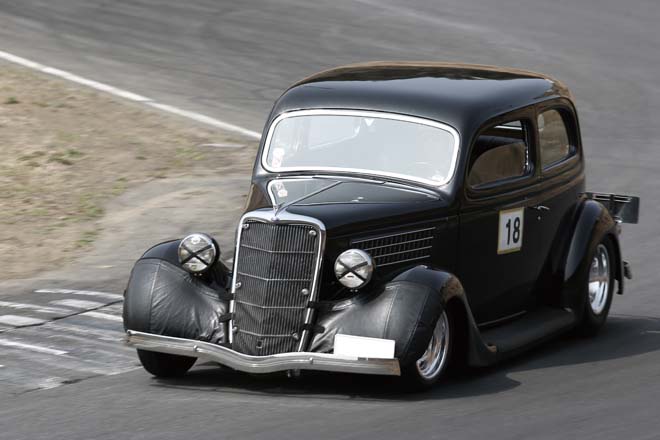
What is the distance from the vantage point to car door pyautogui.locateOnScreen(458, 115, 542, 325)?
349 inches

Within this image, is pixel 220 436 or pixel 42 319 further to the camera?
pixel 42 319

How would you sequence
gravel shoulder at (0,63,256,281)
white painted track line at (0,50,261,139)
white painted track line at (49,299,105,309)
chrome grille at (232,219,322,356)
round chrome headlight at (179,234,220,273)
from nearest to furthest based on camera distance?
chrome grille at (232,219,322,356)
round chrome headlight at (179,234,220,273)
white painted track line at (49,299,105,309)
gravel shoulder at (0,63,256,281)
white painted track line at (0,50,261,139)

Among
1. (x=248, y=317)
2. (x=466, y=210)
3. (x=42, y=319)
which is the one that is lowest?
(x=42, y=319)

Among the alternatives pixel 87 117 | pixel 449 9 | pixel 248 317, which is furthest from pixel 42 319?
pixel 449 9

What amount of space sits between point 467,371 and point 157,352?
1.97 metres

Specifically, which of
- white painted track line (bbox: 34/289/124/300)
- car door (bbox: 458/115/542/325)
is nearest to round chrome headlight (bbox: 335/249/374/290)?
car door (bbox: 458/115/542/325)

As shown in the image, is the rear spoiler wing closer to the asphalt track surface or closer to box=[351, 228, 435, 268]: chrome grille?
the asphalt track surface

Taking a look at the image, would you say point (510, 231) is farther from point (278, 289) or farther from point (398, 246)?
point (278, 289)

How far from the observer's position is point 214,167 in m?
15.6

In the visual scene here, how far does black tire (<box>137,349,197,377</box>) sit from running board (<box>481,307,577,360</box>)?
1.91 metres

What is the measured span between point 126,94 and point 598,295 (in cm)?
1030

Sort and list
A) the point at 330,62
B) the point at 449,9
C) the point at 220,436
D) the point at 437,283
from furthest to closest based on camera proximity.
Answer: the point at 449,9 → the point at 330,62 → the point at 437,283 → the point at 220,436

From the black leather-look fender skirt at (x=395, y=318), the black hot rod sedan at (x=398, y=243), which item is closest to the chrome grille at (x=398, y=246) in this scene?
the black hot rod sedan at (x=398, y=243)

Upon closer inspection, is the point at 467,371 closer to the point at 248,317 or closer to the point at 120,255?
the point at 248,317
